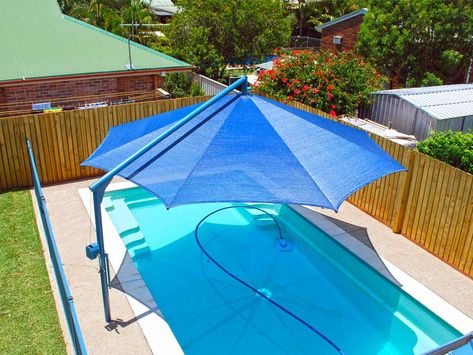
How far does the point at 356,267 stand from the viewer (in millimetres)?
9320

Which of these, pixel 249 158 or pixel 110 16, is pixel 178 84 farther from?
pixel 249 158

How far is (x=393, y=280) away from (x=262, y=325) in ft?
8.71

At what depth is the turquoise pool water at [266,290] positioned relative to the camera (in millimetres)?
7641

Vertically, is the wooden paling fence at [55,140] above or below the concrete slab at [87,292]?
above

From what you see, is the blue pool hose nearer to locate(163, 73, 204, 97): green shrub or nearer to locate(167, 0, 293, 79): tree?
locate(163, 73, 204, 97): green shrub

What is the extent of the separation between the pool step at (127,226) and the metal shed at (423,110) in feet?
27.0

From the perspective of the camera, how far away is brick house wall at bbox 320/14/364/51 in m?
29.0

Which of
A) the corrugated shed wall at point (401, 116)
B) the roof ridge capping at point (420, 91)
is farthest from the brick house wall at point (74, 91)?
the roof ridge capping at point (420, 91)

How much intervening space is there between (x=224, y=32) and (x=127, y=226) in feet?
54.0

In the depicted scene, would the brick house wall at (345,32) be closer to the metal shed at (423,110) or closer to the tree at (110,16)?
the tree at (110,16)

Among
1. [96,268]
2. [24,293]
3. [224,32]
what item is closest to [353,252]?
[96,268]

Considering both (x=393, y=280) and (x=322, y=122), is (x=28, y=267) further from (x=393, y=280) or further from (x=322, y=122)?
(x=393, y=280)

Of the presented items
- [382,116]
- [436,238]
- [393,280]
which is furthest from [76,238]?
[382,116]

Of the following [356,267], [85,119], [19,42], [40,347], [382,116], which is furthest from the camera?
[19,42]
